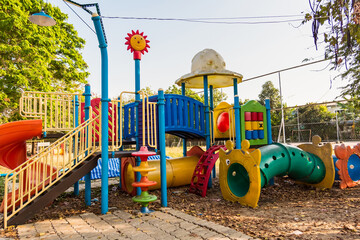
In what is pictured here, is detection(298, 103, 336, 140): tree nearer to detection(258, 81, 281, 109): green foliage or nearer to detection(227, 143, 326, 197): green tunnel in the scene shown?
detection(258, 81, 281, 109): green foliage

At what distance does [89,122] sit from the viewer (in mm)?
5098

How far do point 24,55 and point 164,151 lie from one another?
11.9m

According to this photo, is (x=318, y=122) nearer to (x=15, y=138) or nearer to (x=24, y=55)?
(x=24, y=55)

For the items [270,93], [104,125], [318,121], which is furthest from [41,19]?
[270,93]

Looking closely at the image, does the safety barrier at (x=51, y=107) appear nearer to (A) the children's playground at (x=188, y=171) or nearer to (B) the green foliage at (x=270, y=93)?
(A) the children's playground at (x=188, y=171)

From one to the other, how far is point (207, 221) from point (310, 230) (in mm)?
1553

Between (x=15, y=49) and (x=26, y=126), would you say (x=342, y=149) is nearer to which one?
(x=26, y=126)

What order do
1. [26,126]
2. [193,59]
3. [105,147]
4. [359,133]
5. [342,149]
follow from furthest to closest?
[359,133], [193,59], [342,149], [26,126], [105,147]

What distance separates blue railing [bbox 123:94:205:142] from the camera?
6.87 metres

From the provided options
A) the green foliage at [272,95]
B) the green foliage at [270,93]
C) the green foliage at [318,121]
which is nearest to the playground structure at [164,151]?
the green foliage at [318,121]

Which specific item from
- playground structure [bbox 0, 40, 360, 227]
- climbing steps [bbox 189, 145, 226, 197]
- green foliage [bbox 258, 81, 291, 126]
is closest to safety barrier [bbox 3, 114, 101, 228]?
playground structure [bbox 0, 40, 360, 227]

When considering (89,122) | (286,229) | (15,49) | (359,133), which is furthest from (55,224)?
(359,133)

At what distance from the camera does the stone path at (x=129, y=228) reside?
3.55 meters

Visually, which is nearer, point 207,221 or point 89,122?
point 207,221
